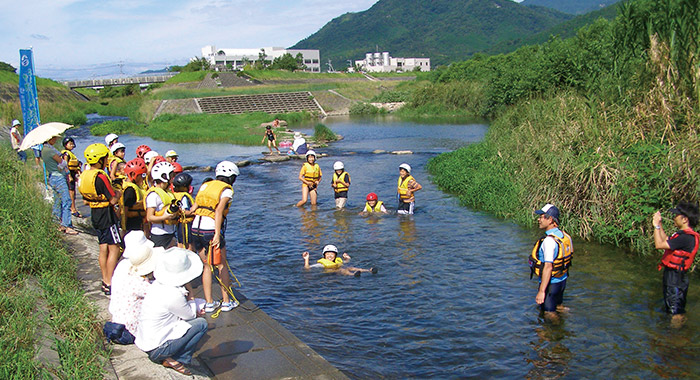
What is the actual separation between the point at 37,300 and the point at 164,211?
214cm

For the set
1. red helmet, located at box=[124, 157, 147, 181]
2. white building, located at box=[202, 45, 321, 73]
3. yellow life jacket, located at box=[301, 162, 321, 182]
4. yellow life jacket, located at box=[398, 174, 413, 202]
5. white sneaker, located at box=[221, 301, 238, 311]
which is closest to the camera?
white sneaker, located at box=[221, 301, 238, 311]

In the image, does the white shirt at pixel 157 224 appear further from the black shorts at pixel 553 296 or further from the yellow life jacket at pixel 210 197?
the black shorts at pixel 553 296

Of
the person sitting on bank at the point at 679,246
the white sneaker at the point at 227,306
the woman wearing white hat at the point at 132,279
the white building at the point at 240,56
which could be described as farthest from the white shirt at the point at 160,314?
the white building at the point at 240,56

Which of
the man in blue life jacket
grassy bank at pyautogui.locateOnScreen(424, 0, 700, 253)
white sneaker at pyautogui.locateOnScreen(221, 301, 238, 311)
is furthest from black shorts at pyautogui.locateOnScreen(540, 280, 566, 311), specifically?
white sneaker at pyautogui.locateOnScreen(221, 301, 238, 311)

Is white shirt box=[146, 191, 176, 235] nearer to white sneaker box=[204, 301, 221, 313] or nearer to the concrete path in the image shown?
the concrete path

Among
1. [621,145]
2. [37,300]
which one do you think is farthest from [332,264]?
[621,145]

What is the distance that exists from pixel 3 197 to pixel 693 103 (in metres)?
14.7

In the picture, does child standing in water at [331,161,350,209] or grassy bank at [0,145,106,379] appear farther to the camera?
child standing in water at [331,161,350,209]

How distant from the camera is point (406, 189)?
15.8 m

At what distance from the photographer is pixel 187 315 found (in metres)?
6.02

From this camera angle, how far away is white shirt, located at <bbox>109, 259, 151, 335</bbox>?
6.36 m

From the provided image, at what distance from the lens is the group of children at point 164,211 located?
8203mm

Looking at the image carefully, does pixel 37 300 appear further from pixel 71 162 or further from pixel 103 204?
pixel 71 162

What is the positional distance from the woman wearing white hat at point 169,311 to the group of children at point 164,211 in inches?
83.2
